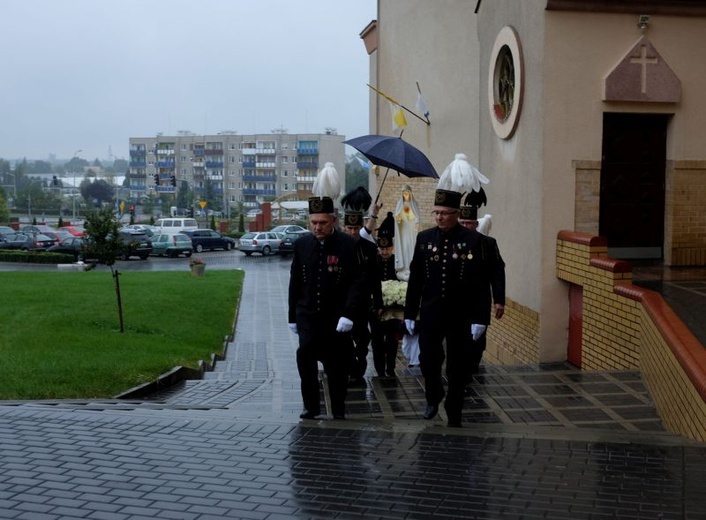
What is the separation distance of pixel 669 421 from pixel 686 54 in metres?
5.74

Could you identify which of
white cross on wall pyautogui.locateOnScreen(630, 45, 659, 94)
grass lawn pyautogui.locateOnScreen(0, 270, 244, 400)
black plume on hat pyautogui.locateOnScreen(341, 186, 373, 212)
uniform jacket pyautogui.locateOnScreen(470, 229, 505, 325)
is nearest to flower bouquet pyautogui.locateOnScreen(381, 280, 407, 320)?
black plume on hat pyautogui.locateOnScreen(341, 186, 373, 212)

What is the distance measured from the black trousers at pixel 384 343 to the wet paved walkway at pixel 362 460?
1.50 m

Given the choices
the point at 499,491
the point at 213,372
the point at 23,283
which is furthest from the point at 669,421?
the point at 23,283

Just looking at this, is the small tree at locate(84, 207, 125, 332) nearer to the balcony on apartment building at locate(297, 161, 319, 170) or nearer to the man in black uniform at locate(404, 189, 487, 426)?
the man in black uniform at locate(404, 189, 487, 426)

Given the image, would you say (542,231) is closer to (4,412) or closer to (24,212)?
(4,412)

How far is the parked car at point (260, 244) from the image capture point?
5325cm

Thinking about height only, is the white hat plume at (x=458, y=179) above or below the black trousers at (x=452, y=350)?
above

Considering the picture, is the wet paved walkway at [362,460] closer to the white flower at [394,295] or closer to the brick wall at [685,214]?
the white flower at [394,295]

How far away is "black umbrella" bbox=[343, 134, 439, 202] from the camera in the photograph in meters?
12.2

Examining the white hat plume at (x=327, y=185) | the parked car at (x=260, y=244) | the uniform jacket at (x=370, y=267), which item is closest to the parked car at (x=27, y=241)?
the parked car at (x=260, y=244)

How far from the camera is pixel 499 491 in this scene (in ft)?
18.4

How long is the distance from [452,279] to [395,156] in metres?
5.16

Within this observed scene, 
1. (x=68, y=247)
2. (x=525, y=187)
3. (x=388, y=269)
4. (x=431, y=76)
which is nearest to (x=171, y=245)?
(x=68, y=247)

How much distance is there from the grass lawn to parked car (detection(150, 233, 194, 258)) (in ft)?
75.0
